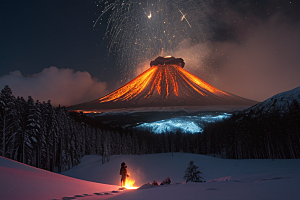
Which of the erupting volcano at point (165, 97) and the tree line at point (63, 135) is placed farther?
the erupting volcano at point (165, 97)

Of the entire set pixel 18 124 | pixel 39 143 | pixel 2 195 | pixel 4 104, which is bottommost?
pixel 2 195

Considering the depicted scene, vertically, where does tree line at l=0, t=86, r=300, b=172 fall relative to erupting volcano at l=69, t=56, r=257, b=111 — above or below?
below

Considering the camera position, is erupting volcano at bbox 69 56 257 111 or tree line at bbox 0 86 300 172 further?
erupting volcano at bbox 69 56 257 111

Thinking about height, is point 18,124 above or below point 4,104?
below

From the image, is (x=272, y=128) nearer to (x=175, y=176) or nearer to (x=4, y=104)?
(x=175, y=176)

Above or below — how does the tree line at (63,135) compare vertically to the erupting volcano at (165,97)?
below

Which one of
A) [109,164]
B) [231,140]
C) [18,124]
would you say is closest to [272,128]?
[231,140]

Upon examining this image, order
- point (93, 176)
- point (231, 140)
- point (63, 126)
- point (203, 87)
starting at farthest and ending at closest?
1. point (203, 87)
2. point (231, 140)
3. point (63, 126)
4. point (93, 176)

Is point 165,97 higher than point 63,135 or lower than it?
higher

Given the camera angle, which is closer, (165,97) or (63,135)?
(63,135)

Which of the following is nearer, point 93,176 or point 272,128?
point 93,176

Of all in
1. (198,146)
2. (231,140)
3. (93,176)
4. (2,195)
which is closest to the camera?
(2,195)
